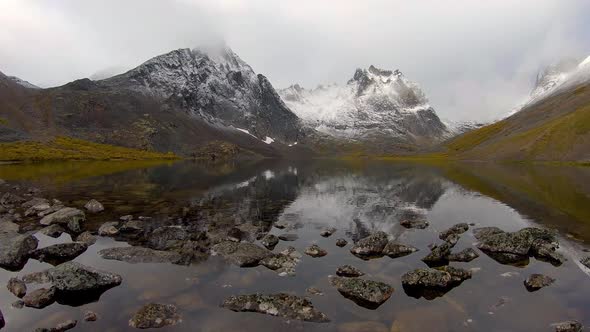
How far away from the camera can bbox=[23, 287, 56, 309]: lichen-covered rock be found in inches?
798

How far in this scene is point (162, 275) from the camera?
2538 cm

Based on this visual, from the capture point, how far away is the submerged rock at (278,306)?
19750mm

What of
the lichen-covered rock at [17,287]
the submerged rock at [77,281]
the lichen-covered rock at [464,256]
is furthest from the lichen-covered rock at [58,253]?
the lichen-covered rock at [464,256]

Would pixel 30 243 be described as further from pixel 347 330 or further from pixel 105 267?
pixel 347 330

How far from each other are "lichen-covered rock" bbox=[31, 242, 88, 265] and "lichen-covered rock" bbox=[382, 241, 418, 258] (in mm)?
25976

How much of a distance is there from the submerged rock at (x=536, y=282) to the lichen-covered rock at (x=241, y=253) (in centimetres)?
1863

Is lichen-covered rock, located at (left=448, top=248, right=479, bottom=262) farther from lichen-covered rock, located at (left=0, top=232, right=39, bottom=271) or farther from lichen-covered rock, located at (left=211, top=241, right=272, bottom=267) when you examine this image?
lichen-covered rock, located at (left=0, top=232, right=39, bottom=271)

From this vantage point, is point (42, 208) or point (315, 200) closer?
point (42, 208)

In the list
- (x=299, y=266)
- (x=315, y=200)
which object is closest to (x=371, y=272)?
(x=299, y=266)

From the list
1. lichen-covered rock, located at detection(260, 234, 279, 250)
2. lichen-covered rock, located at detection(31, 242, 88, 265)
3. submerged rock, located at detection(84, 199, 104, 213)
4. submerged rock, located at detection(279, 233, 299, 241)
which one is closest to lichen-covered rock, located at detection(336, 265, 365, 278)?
lichen-covered rock, located at detection(260, 234, 279, 250)

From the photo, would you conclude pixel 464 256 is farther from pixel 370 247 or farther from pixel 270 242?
pixel 270 242

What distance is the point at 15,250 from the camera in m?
27.7

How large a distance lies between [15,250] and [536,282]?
37.7 meters

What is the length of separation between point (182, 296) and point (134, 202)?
131 ft
